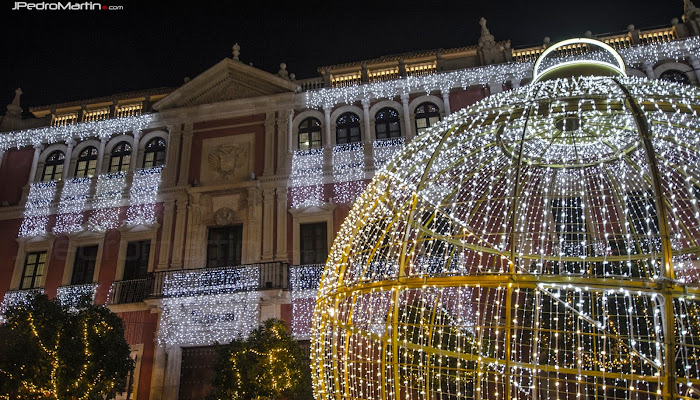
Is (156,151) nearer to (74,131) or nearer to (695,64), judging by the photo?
(74,131)

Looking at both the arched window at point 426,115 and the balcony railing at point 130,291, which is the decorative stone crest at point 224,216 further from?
the arched window at point 426,115

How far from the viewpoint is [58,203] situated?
15.6m

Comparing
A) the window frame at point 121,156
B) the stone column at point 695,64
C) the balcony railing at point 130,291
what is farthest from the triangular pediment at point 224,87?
the stone column at point 695,64

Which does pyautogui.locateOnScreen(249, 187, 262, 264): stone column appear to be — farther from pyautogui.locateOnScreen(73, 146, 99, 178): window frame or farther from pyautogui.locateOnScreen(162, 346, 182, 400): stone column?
pyautogui.locateOnScreen(73, 146, 99, 178): window frame

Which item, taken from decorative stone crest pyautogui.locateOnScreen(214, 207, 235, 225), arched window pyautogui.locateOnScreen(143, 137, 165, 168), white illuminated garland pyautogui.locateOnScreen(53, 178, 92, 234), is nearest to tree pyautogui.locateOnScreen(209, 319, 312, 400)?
decorative stone crest pyautogui.locateOnScreen(214, 207, 235, 225)

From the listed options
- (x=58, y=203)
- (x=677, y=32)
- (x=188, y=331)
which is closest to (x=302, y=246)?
(x=188, y=331)

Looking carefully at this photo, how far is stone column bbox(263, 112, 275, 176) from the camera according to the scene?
14.7 metres

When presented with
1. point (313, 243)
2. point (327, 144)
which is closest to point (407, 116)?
point (327, 144)

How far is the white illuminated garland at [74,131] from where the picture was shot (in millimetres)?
16188

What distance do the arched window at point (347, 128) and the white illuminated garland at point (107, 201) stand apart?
6873 millimetres

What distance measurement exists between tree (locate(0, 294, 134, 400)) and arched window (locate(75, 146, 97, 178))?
7.35m

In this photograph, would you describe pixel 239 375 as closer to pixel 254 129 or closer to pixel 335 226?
pixel 335 226

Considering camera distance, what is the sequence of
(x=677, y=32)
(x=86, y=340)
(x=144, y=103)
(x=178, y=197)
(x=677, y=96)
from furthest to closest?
(x=144, y=103)
(x=178, y=197)
(x=677, y=32)
(x=86, y=340)
(x=677, y=96)

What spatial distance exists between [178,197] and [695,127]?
1357 cm
